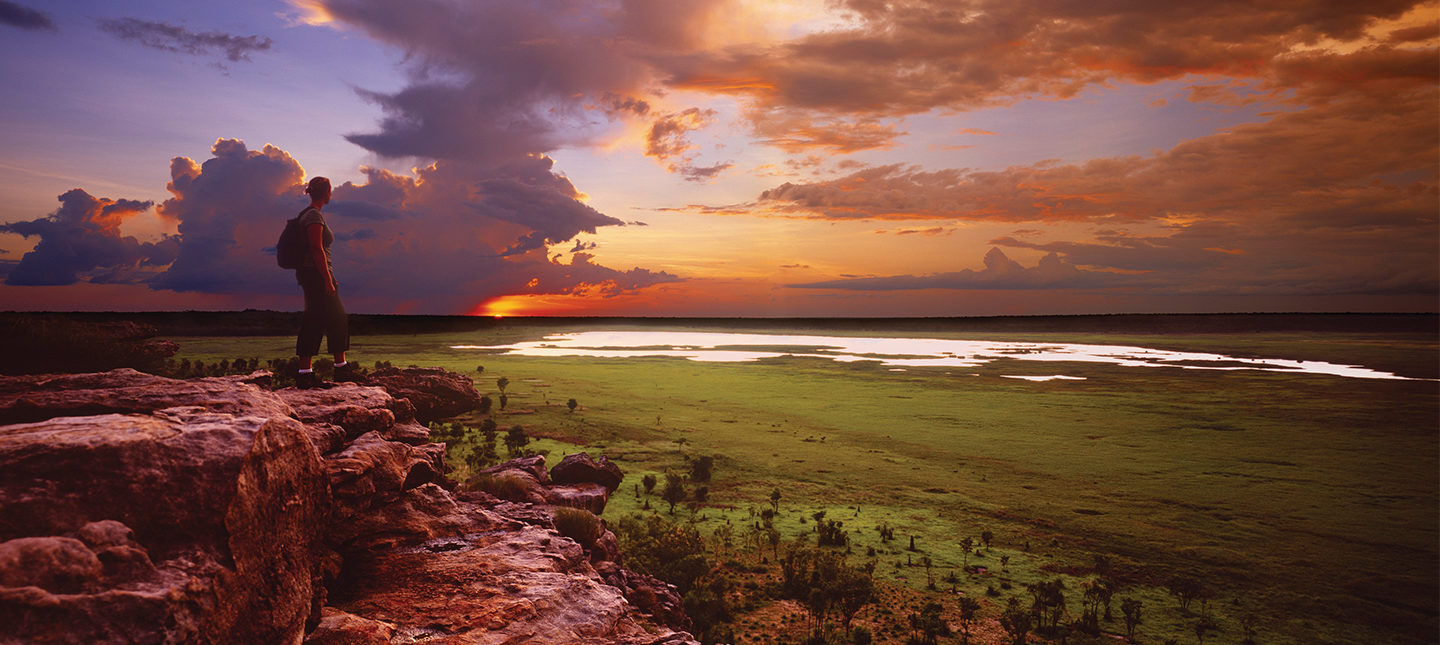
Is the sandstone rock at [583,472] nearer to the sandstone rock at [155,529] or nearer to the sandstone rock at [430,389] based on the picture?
the sandstone rock at [430,389]

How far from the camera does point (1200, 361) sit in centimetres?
8494

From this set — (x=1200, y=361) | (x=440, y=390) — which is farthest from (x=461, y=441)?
(x=1200, y=361)

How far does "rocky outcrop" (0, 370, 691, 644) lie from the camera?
3922 mm

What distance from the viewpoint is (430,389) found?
23641 millimetres

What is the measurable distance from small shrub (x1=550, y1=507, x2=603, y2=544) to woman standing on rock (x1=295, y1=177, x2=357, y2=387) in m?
4.77

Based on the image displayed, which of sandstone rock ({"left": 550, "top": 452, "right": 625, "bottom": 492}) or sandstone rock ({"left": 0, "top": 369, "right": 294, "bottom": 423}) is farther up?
sandstone rock ({"left": 0, "top": 369, "right": 294, "bottom": 423})

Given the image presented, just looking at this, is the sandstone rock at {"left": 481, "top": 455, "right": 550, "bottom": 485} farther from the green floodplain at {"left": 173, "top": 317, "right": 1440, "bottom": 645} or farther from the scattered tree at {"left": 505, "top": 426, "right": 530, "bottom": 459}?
the scattered tree at {"left": 505, "top": 426, "right": 530, "bottom": 459}

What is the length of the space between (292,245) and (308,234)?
1.08 feet

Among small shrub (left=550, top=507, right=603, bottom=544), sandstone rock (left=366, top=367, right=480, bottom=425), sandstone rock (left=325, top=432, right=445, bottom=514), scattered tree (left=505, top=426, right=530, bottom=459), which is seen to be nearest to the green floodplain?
scattered tree (left=505, top=426, right=530, bottom=459)

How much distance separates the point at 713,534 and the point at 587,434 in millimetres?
14687

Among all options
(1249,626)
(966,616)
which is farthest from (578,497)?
(1249,626)

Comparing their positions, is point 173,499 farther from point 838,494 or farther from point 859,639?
point 838,494

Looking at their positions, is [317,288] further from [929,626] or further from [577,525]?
[929,626]

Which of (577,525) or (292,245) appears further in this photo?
(577,525)
